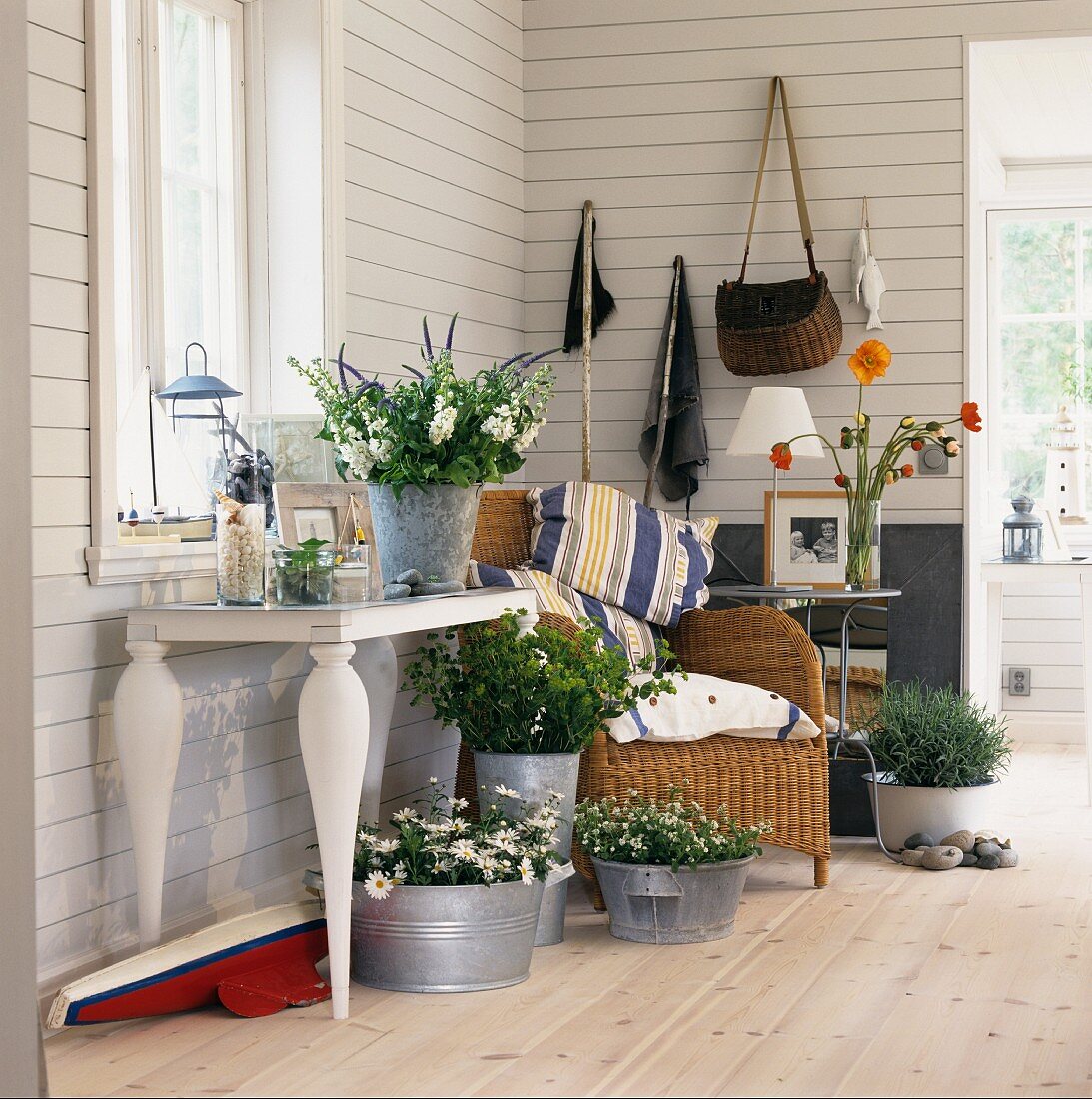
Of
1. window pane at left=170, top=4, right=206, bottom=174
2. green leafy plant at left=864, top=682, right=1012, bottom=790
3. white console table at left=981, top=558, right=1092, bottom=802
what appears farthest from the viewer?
white console table at left=981, top=558, right=1092, bottom=802

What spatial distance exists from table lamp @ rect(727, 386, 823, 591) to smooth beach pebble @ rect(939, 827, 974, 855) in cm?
77

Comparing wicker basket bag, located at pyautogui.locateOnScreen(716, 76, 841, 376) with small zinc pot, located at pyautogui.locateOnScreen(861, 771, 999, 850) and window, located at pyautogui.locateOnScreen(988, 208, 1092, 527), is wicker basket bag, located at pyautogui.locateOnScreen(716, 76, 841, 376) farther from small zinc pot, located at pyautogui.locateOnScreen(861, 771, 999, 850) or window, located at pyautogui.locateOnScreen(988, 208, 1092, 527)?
window, located at pyautogui.locateOnScreen(988, 208, 1092, 527)

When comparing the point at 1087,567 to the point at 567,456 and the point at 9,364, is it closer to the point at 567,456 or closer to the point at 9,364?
the point at 567,456

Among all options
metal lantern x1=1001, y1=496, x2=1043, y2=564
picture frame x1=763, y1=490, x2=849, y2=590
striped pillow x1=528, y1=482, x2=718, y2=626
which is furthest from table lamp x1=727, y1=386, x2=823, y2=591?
metal lantern x1=1001, y1=496, x2=1043, y2=564

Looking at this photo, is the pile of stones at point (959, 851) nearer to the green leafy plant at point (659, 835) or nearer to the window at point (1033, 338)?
the green leafy plant at point (659, 835)

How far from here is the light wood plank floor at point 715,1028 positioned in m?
2.31

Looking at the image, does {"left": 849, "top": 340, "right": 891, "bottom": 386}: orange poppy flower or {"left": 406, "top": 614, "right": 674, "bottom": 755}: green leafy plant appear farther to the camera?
{"left": 849, "top": 340, "right": 891, "bottom": 386}: orange poppy flower

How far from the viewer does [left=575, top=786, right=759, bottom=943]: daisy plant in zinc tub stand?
3098mm

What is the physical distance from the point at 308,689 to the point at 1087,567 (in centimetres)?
330

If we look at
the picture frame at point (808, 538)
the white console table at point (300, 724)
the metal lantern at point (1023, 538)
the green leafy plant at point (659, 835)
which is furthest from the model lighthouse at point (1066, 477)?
the white console table at point (300, 724)

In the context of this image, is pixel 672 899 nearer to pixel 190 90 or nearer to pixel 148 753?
pixel 148 753

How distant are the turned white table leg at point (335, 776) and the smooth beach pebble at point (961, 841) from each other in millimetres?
1938

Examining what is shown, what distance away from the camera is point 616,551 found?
3900 mm

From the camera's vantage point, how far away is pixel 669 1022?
8.57ft
